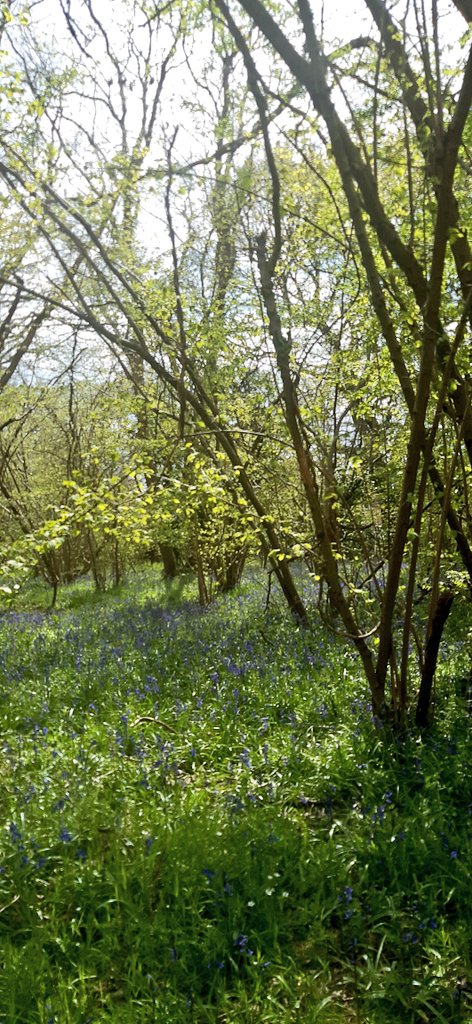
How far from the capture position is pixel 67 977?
2543 mm

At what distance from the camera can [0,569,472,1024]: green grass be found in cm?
245

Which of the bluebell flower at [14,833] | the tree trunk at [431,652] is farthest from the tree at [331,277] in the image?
the bluebell flower at [14,833]

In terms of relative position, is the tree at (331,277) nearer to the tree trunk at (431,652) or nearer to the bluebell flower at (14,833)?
the tree trunk at (431,652)

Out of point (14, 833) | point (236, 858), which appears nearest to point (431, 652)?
point (236, 858)

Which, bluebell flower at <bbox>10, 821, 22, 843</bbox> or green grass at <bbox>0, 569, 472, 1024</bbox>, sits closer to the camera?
green grass at <bbox>0, 569, 472, 1024</bbox>

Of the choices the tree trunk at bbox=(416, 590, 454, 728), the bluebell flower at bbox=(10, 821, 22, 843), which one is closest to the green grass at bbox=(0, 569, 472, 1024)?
the bluebell flower at bbox=(10, 821, 22, 843)

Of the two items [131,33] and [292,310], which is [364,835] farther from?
Result: [131,33]

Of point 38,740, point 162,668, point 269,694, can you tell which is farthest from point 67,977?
point 162,668

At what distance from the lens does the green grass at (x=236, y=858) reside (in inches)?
96.5

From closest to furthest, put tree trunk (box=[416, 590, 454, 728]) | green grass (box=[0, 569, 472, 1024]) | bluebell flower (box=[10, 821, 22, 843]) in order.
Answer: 1. green grass (box=[0, 569, 472, 1024])
2. bluebell flower (box=[10, 821, 22, 843])
3. tree trunk (box=[416, 590, 454, 728])

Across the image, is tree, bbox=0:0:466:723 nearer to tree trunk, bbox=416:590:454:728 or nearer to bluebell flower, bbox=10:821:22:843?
tree trunk, bbox=416:590:454:728

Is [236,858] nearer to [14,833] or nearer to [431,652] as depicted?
[14,833]

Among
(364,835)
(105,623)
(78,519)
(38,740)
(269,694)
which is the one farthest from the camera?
(105,623)

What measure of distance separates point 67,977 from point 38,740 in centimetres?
232
